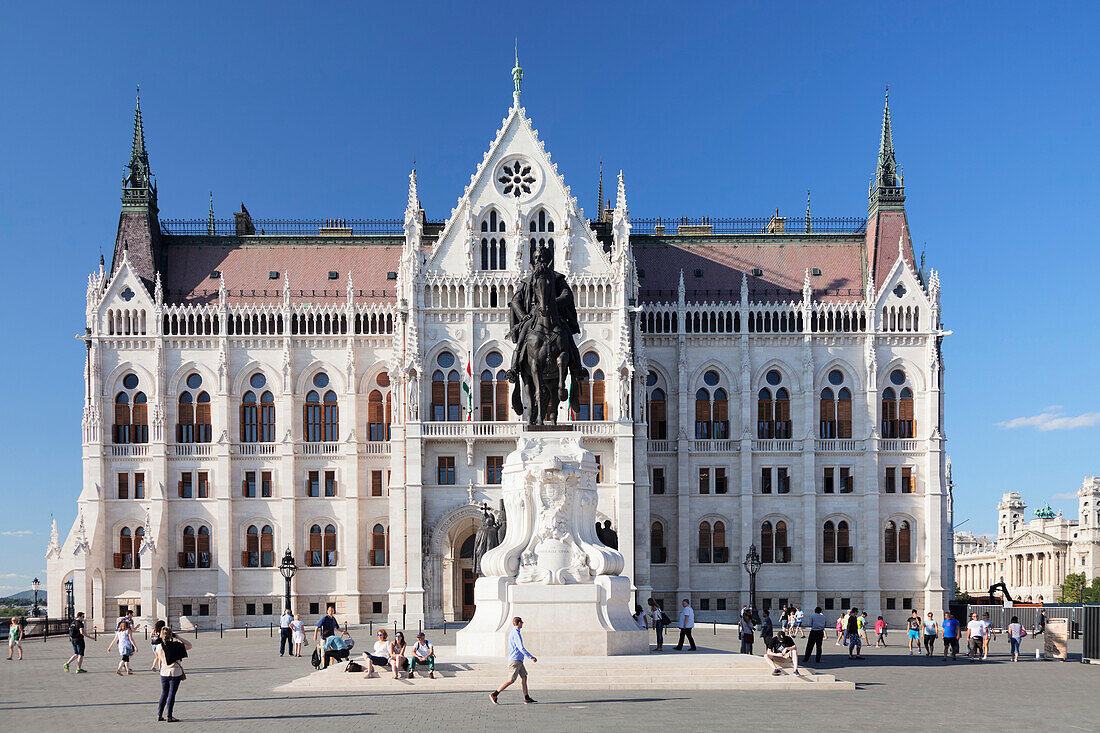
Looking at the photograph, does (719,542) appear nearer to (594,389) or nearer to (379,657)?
(594,389)

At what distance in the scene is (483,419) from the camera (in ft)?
232

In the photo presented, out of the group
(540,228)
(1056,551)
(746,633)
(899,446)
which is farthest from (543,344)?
(1056,551)

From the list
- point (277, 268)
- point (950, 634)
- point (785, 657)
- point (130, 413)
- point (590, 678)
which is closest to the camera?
point (590, 678)

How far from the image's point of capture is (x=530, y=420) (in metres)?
36.8

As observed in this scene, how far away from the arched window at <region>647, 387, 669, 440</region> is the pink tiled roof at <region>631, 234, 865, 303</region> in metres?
5.95

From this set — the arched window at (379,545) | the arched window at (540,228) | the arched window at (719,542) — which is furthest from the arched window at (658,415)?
the arched window at (379,545)

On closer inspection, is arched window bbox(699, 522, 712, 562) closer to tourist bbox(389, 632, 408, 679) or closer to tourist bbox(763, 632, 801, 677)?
tourist bbox(763, 632, 801, 677)

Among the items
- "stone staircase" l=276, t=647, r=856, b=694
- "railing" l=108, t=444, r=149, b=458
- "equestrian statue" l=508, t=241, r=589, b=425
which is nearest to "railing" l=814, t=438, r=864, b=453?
"railing" l=108, t=444, r=149, b=458

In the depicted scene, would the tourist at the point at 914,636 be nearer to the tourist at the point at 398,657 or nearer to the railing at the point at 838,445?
the railing at the point at 838,445

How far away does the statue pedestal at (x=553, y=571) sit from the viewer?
→ 112ft

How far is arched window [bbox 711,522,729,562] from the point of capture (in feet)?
247

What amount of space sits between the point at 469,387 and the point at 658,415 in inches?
497

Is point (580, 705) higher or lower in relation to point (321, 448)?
lower

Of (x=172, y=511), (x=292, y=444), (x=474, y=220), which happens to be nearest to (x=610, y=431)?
(x=474, y=220)
